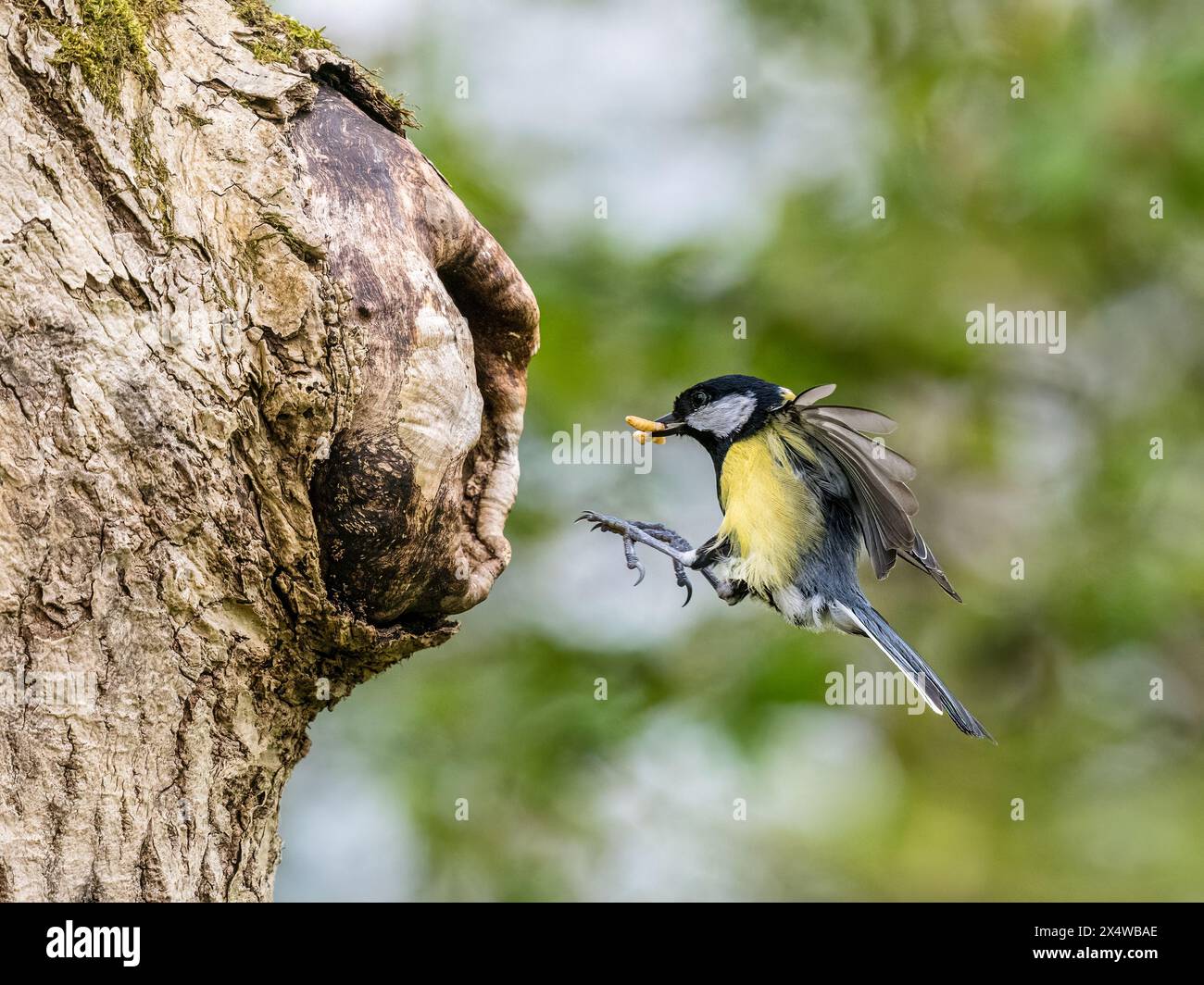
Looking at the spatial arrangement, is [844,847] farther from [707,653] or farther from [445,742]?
[445,742]

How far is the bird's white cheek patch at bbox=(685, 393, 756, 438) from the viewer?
3250 millimetres

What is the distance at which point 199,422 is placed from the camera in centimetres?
186

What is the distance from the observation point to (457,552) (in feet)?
7.44

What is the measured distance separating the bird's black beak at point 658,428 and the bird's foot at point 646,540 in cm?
25

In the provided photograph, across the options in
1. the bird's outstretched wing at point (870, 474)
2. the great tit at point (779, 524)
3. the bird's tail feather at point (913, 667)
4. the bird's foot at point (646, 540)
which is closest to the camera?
the bird's outstretched wing at point (870, 474)

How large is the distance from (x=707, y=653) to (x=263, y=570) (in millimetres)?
2889

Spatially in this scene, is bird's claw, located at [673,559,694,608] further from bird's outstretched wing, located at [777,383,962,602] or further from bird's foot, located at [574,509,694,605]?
bird's outstretched wing, located at [777,383,962,602]

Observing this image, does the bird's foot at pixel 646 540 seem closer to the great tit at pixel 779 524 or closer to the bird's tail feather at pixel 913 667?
the great tit at pixel 779 524

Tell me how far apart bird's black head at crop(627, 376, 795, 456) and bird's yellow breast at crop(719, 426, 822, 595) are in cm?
7

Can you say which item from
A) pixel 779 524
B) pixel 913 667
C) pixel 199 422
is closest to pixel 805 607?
pixel 779 524

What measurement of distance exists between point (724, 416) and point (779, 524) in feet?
1.17

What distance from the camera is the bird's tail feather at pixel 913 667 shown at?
2750 millimetres

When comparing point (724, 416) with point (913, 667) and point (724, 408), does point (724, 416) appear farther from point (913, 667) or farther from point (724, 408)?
point (913, 667)

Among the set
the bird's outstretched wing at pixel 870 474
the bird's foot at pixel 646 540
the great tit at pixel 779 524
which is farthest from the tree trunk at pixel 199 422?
the great tit at pixel 779 524
